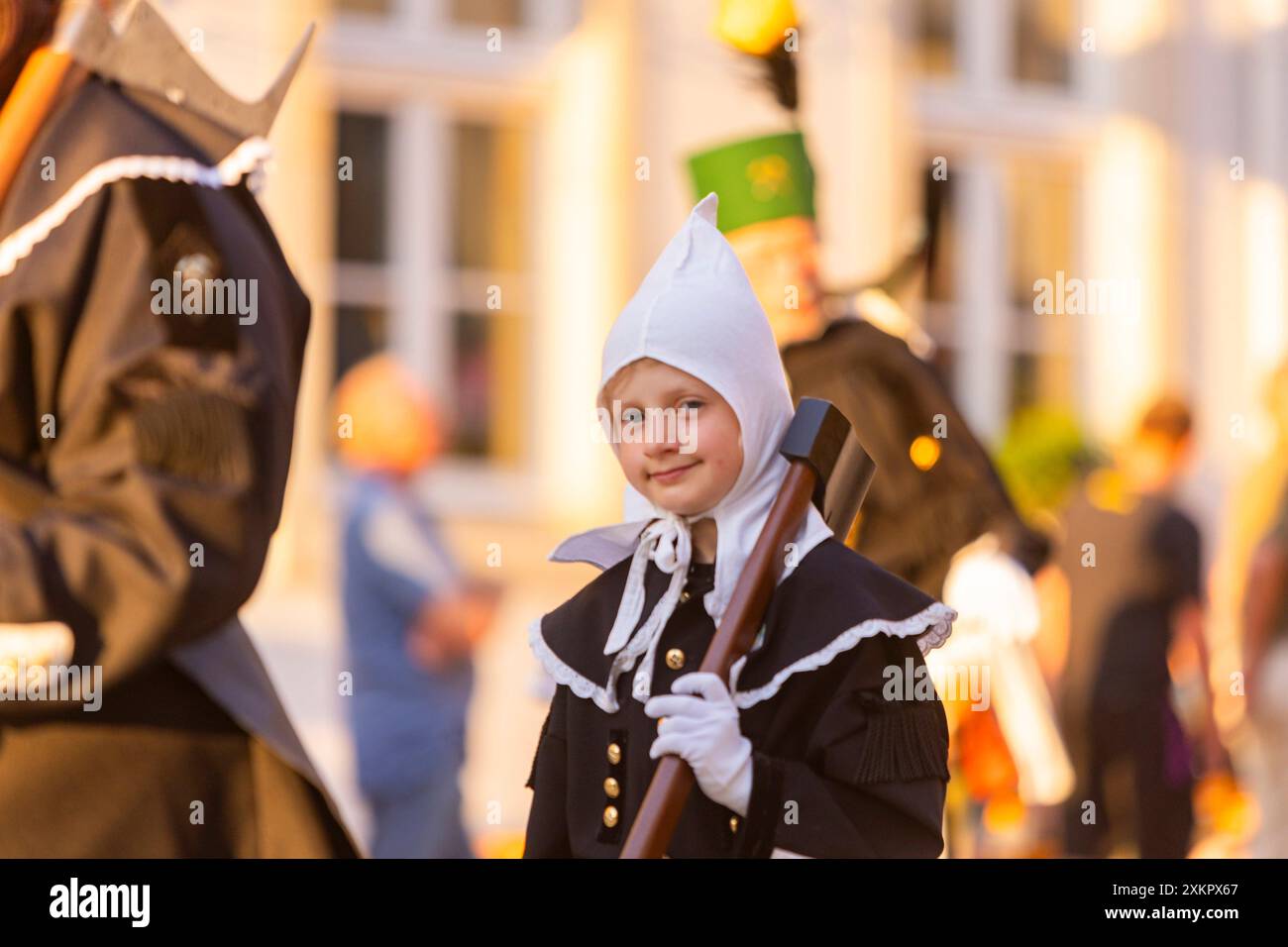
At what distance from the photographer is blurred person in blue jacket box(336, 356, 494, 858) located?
7.09 metres

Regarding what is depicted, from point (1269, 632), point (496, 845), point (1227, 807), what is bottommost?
point (1227, 807)

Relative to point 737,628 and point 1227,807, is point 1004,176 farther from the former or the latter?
point 737,628

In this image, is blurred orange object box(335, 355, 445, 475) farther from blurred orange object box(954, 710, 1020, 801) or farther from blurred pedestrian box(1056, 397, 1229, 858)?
blurred pedestrian box(1056, 397, 1229, 858)

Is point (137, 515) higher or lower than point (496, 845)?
higher

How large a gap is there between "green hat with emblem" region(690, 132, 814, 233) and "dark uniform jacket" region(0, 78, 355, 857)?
6.16ft

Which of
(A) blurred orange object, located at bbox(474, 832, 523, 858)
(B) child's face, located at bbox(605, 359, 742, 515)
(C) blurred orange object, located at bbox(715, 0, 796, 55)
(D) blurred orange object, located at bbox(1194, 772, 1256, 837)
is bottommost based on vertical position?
(D) blurred orange object, located at bbox(1194, 772, 1256, 837)

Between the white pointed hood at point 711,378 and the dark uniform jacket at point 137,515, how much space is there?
1.56ft

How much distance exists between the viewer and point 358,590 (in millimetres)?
7273

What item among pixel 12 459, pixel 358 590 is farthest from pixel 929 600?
pixel 358 590

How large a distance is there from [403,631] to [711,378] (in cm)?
449

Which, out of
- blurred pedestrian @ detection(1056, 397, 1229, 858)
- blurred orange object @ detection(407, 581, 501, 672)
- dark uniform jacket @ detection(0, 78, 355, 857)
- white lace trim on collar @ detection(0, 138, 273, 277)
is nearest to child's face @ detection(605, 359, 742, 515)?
dark uniform jacket @ detection(0, 78, 355, 857)

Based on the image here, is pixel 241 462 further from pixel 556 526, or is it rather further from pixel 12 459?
pixel 556 526

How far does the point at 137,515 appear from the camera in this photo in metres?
3.11

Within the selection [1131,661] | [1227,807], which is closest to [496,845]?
[1131,661]
